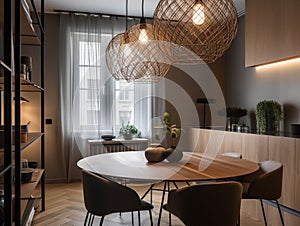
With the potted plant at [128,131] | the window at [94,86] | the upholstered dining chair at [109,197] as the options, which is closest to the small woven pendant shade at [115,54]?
the upholstered dining chair at [109,197]

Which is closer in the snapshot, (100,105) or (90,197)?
(90,197)

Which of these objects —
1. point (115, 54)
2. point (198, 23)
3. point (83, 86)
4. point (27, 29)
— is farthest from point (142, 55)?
point (83, 86)

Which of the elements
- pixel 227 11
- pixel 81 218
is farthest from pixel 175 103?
pixel 227 11

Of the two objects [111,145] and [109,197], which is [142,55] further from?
[111,145]

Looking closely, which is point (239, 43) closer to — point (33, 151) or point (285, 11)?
point (285, 11)

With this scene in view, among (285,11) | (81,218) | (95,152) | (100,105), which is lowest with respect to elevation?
(81,218)

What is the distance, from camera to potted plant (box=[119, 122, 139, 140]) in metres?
5.45

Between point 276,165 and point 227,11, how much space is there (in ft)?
4.40

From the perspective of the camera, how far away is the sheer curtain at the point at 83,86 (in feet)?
17.5

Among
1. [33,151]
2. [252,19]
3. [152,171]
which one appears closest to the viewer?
[152,171]

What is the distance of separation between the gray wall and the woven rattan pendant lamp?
1.69 m

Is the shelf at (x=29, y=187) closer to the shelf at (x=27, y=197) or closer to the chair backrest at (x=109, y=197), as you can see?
the shelf at (x=27, y=197)

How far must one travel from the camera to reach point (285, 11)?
3709 millimetres

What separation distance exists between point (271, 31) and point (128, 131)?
2662 millimetres
